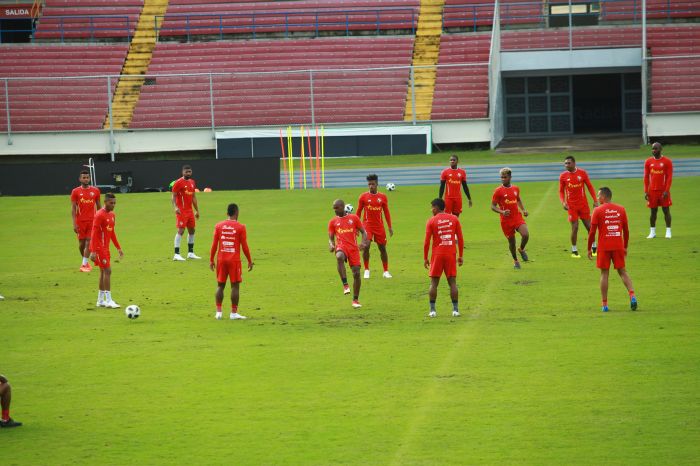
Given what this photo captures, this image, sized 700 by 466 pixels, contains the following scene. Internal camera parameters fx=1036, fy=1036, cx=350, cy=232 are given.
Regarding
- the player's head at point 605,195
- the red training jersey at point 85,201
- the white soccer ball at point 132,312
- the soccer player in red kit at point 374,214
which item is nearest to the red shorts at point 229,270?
the white soccer ball at point 132,312

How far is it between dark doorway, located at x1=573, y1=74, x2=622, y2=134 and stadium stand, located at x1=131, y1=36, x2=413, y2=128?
9.83 metres

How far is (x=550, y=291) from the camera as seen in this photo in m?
21.2

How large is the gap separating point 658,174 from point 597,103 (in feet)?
103

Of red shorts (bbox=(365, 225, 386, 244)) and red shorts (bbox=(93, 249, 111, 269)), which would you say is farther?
red shorts (bbox=(365, 225, 386, 244))

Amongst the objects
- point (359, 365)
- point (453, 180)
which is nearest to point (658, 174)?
point (453, 180)

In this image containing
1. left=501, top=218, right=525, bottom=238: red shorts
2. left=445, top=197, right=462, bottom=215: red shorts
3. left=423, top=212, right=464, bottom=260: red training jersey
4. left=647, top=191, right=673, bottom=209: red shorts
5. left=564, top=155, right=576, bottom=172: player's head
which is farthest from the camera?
left=445, top=197, right=462, bottom=215: red shorts

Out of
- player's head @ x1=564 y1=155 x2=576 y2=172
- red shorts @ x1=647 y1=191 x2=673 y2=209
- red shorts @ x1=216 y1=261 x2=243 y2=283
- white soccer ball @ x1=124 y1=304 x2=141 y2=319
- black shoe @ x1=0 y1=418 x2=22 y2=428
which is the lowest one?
black shoe @ x1=0 y1=418 x2=22 y2=428

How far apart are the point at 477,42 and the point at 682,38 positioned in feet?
34.6

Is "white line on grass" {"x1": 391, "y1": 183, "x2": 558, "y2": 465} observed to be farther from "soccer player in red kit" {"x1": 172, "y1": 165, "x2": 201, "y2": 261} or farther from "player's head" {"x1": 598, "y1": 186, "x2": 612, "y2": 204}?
"soccer player in red kit" {"x1": 172, "y1": 165, "x2": 201, "y2": 261}

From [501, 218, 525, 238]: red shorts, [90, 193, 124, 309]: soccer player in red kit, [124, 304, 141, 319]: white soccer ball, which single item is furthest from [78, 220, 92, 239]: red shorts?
[501, 218, 525, 238]: red shorts

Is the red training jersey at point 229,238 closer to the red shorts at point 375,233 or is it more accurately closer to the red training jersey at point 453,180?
the red shorts at point 375,233

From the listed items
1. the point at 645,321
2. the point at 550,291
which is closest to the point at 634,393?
the point at 645,321

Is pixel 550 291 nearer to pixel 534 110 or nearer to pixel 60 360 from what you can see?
pixel 60 360

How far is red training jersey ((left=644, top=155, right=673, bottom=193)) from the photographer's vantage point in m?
26.6
